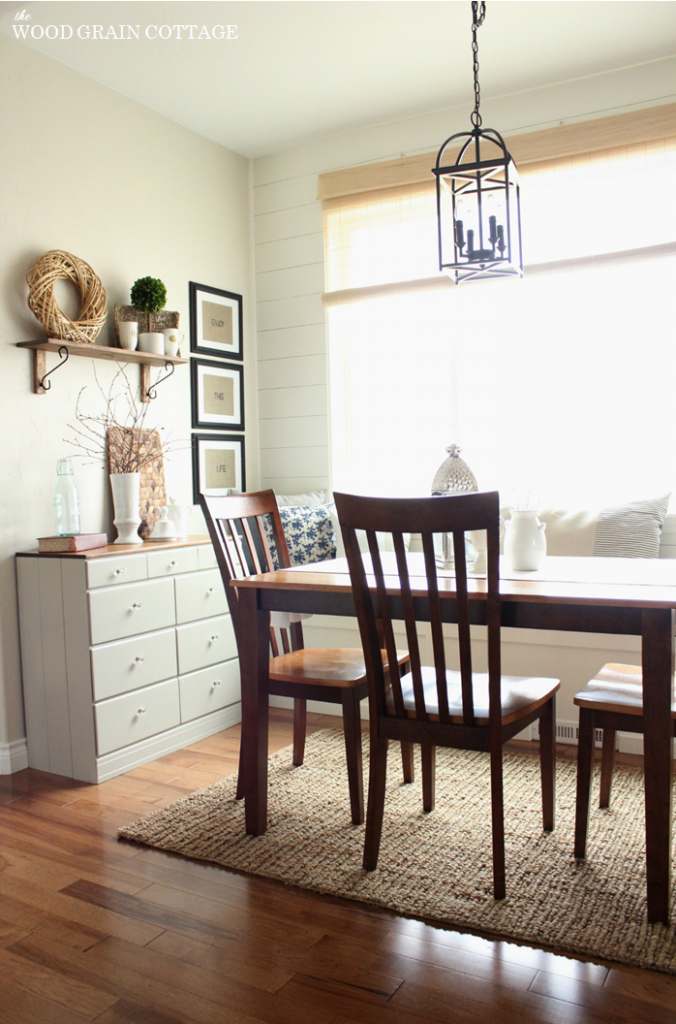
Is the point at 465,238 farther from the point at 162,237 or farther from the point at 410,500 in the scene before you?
the point at 162,237

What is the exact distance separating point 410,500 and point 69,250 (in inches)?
84.4

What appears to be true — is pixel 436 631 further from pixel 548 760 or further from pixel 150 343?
pixel 150 343

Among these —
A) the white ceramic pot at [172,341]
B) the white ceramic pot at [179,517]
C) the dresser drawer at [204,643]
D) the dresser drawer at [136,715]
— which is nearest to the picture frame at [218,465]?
the white ceramic pot at [179,517]

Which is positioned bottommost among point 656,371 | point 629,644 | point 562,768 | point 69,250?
point 562,768

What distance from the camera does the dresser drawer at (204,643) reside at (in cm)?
322

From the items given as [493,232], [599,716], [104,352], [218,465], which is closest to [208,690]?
[218,465]

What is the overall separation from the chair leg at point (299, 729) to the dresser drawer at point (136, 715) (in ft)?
1.87

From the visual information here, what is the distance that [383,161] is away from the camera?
390cm

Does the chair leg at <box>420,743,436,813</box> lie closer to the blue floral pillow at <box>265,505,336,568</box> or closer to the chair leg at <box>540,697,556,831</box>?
the chair leg at <box>540,697,556,831</box>

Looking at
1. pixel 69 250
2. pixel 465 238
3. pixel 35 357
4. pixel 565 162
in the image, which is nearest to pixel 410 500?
pixel 465 238

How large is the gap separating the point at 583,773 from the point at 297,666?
87cm

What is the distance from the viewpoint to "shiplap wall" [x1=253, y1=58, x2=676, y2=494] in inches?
156

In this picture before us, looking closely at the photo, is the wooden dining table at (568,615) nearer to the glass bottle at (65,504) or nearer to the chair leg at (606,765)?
the chair leg at (606,765)

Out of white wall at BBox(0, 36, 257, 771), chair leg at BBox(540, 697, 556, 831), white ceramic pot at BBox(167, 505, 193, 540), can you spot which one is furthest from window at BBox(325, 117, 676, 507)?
chair leg at BBox(540, 697, 556, 831)
